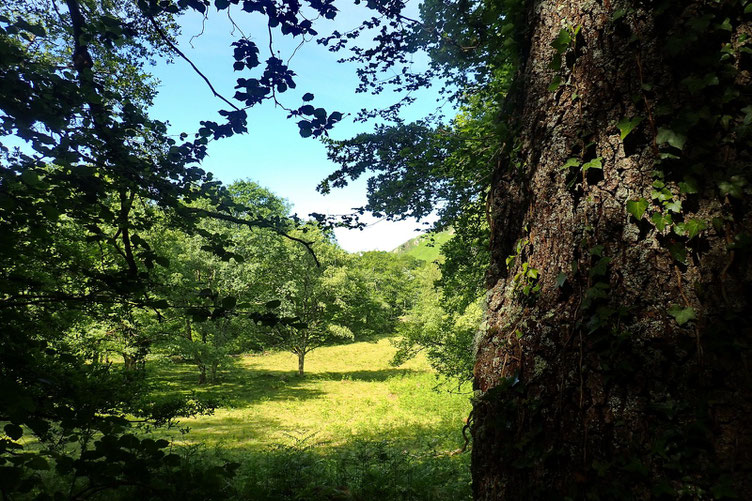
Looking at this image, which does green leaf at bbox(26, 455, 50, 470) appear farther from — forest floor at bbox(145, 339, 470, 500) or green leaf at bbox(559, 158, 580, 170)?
green leaf at bbox(559, 158, 580, 170)

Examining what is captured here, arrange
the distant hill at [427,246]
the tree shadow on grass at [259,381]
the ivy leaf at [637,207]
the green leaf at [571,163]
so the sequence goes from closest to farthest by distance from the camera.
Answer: the ivy leaf at [637,207], the green leaf at [571,163], the distant hill at [427,246], the tree shadow on grass at [259,381]

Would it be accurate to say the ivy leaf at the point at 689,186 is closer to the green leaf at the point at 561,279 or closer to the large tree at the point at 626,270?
the large tree at the point at 626,270

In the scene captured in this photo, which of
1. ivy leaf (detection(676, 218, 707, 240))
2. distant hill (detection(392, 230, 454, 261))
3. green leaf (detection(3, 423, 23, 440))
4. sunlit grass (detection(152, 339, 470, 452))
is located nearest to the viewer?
ivy leaf (detection(676, 218, 707, 240))

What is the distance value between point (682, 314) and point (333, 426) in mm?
14711

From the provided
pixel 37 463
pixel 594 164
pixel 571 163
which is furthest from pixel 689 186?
pixel 37 463

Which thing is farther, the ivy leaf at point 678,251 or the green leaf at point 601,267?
the green leaf at point 601,267

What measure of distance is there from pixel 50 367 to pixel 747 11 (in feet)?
16.3

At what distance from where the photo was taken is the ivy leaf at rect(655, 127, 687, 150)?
1510mm

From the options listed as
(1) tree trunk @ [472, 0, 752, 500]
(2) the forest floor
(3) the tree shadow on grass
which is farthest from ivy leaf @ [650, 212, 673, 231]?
(3) the tree shadow on grass

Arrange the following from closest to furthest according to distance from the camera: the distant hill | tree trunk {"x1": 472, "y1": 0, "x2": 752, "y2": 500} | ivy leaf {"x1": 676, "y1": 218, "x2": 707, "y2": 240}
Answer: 1. tree trunk {"x1": 472, "y1": 0, "x2": 752, "y2": 500}
2. ivy leaf {"x1": 676, "y1": 218, "x2": 707, "y2": 240}
3. the distant hill

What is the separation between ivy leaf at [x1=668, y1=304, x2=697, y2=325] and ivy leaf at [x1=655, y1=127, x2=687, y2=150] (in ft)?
2.20

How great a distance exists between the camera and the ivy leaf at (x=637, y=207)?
1.58m

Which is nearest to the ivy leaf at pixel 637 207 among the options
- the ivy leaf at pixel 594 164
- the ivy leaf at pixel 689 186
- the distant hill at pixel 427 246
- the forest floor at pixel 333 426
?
the ivy leaf at pixel 689 186

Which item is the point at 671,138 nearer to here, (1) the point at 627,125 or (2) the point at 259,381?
(1) the point at 627,125
